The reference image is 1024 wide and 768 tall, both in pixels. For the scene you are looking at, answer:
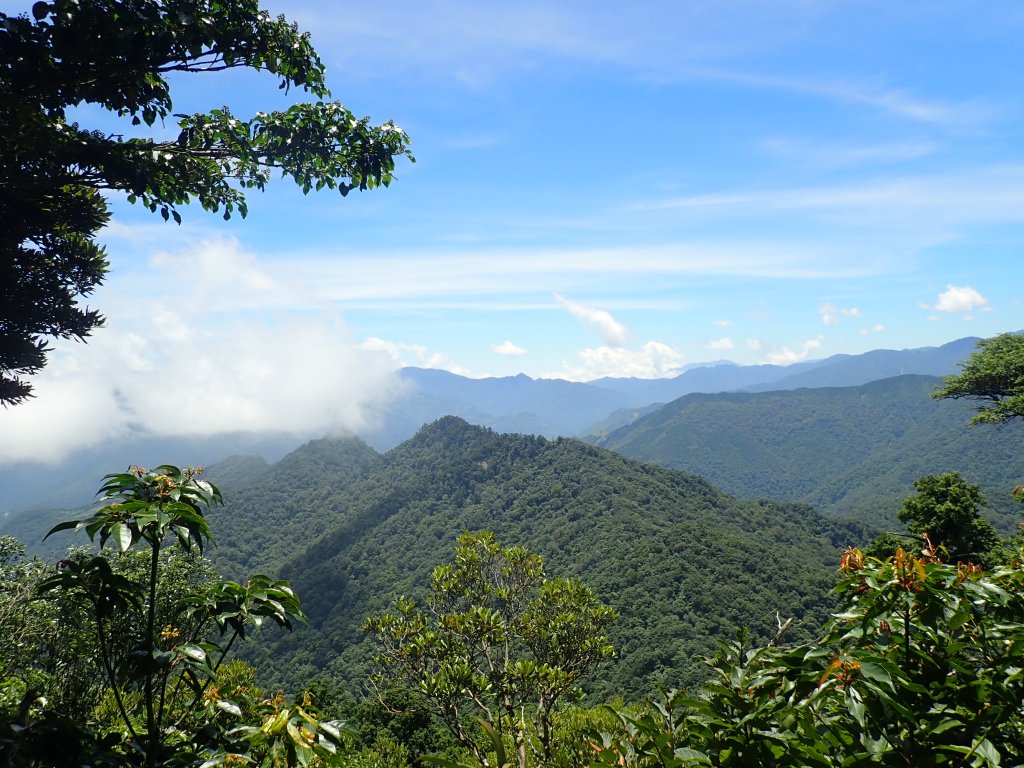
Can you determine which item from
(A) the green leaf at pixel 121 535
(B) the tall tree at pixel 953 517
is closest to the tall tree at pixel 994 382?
(B) the tall tree at pixel 953 517

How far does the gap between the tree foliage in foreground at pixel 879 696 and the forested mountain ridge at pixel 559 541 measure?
43.9 m

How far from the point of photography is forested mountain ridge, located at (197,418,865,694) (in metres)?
67.7

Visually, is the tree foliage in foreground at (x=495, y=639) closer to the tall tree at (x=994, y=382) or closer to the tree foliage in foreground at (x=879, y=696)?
the tree foliage in foreground at (x=879, y=696)

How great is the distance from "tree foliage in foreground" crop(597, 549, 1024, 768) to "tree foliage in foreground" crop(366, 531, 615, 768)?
310 cm

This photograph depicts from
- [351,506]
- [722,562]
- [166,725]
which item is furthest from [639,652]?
[351,506]

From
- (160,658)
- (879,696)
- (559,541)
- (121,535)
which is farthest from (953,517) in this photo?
(559,541)

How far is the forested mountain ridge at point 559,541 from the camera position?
222 feet

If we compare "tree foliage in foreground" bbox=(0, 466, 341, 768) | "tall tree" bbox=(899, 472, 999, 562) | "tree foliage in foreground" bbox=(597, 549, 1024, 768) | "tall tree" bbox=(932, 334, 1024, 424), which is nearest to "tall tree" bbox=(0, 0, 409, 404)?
"tree foliage in foreground" bbox=(0, 466, 341, 768)

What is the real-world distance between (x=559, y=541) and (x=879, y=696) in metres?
106

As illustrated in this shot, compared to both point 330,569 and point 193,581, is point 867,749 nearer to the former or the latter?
point 193,581

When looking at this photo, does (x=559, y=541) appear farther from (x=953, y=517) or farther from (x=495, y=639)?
(x=495, y=639)

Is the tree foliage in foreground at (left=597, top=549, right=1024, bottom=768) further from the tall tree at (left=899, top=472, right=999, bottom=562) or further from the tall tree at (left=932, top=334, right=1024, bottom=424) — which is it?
the tall tree at (left=932, top=334, right=1024, bottom=424)

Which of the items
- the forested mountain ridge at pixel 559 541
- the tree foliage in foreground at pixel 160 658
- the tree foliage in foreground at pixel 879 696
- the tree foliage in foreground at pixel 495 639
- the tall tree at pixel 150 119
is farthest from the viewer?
the forested mountain ridge at pixel 559 541

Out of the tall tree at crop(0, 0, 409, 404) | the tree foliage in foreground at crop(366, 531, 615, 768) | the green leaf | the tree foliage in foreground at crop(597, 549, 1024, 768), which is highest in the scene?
the tall tree at crop(0, 0, 409, 404)
